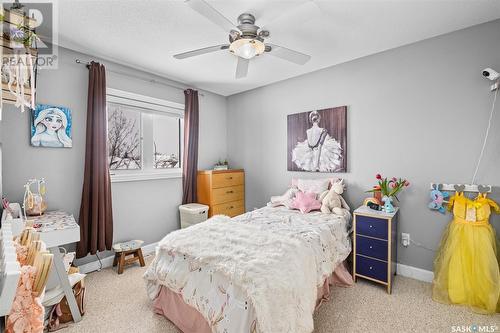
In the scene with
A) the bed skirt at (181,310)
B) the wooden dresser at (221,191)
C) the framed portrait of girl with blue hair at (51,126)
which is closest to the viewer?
the bed skirt at (181,310)

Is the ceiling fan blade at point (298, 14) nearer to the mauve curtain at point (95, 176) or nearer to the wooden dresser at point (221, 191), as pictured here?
the mauve curtain at point (95, 176)

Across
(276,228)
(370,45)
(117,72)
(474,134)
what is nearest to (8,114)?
(117,72)

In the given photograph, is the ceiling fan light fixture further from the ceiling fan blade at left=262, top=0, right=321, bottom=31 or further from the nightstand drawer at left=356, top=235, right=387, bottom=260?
the nightstand drawer at left=356, top=235, right=387, bottom=260

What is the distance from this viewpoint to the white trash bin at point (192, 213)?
137 inches

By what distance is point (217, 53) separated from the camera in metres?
2.75

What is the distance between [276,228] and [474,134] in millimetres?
2155

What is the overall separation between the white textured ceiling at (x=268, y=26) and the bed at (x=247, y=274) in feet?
6.34

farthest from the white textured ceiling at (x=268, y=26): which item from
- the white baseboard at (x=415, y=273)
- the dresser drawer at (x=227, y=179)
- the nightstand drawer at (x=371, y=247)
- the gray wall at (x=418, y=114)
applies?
the white baseboard at (x=415, y=273)

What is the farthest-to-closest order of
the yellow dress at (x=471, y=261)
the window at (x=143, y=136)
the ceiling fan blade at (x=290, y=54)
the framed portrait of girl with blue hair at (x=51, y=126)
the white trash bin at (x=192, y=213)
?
the white trash bin at (x=192, y=213) < the window at (x=143, y=136) < the framed portrait of girl with blue hair at (x=51, y=126) < the ceiling fan blade at (x=290, y=54) < the yellow dress at (x=471, y=261)

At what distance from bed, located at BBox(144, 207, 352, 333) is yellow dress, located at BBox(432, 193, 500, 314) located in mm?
870

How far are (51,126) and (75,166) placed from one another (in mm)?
484

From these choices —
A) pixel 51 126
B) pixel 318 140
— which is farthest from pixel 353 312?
pixel 51 126

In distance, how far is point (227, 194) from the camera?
396 centimetres

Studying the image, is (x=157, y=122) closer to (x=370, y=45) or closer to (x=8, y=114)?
(x=8, y=114)
